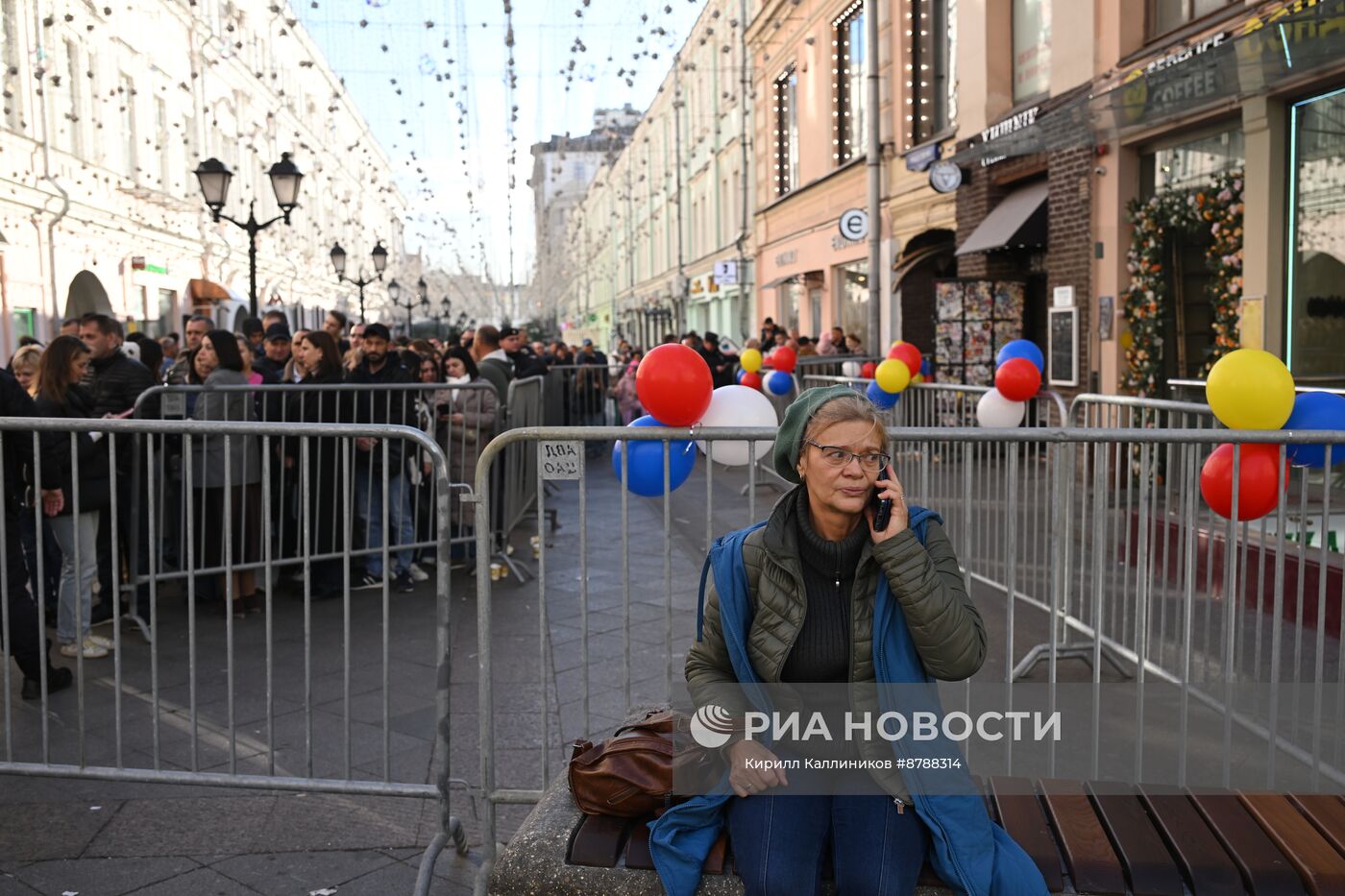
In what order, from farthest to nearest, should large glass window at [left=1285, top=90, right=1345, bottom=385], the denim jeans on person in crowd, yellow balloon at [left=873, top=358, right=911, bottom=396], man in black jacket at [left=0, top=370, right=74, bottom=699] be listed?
large glass window at [left=1285, top=90, right=1345, bottom=385] → yellow balloon at [left=873, top=358, right=911, bottom=396] → the denim jeans on person in crowd → man in black jacket at [left=0, top=370, right=74, bottom=699]

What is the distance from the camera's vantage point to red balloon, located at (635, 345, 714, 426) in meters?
3.82

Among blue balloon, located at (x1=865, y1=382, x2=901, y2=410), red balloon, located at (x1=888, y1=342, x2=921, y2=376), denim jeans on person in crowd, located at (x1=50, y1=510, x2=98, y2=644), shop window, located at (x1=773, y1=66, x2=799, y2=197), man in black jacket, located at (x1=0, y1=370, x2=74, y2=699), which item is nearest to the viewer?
man in black jacket, located at (x1=0, y1=370, x2=74, y2=699)

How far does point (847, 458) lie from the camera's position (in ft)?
9.55

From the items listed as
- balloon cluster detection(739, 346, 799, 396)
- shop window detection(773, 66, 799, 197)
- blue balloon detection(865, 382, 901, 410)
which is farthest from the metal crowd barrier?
shop window detection(773, 66, 799, 197)

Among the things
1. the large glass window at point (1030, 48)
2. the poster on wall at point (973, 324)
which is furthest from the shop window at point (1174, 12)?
the poster on wall at point (973, 324)

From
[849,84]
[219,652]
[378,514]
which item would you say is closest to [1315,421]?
[219,652]

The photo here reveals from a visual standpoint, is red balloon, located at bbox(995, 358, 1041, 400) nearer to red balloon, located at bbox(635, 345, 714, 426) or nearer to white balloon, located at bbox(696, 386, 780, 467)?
white balloon, located at bbox(696, 386, 780, 467)

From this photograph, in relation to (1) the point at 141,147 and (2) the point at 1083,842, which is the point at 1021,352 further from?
(1) the point at 141,147

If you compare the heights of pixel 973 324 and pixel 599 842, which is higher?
pixel 973 324

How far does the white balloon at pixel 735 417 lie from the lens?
13.3 feet

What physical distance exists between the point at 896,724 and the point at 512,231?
24.2 m

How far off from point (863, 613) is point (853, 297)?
68.0ft

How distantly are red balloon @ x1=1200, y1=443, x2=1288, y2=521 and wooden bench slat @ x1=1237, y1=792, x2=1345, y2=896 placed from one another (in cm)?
107

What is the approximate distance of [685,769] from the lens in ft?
9.78
